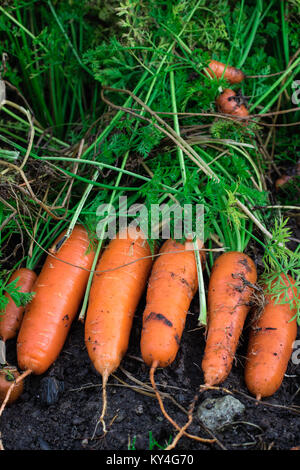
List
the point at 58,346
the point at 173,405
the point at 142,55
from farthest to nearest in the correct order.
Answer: the point at 142,55 → the point at 58,346 → the point at 173,405

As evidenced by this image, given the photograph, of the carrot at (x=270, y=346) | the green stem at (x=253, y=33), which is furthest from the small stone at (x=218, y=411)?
the green stem at (x=253, y=33)

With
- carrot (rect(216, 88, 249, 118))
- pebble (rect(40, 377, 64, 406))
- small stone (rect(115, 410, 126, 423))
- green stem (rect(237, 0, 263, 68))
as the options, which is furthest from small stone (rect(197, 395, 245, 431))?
green stem (rect(237, 0, 263, 68))

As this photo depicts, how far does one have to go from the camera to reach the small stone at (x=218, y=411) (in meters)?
1.61

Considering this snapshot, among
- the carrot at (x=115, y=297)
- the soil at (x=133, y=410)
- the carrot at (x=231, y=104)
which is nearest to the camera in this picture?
the soil at (x=133, y=410)

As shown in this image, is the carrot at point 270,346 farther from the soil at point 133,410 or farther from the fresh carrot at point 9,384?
the fresh carrot at point 9,384

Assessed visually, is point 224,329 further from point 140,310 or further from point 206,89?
point 206,89

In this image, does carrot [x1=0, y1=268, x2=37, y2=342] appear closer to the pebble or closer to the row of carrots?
the row of carrots

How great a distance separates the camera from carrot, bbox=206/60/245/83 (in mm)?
2400

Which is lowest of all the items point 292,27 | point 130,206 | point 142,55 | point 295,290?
point 295,290

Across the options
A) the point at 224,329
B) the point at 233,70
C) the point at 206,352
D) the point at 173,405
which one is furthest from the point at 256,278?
the point at 233,70

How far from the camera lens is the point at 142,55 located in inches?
93.4

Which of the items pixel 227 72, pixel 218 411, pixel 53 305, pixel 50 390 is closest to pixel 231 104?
pixel 227 72

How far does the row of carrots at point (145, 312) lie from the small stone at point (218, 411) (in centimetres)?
10

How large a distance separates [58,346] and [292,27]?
2279 mm
